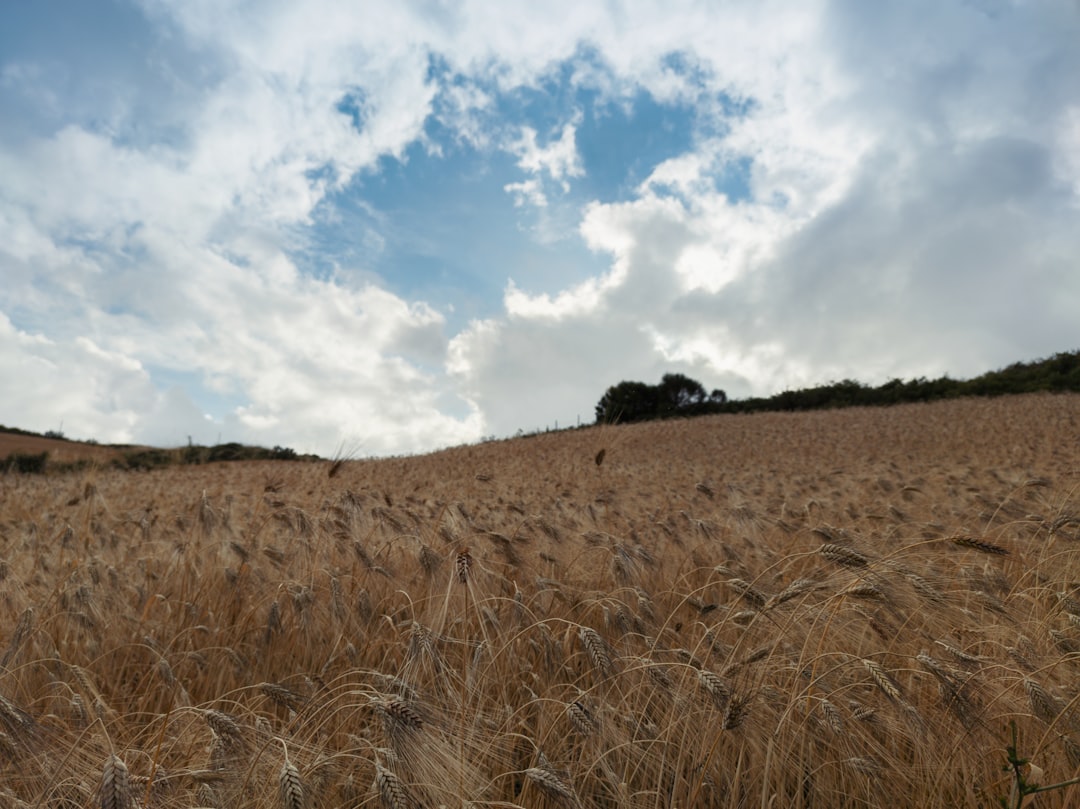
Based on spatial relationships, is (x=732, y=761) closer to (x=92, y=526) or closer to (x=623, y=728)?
(x=623, y=728)

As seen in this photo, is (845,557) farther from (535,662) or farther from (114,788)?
(114,788)

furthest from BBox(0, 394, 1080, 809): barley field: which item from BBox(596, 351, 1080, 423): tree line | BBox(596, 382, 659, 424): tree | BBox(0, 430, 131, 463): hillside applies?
BBox(596, 382, 659, 424): tree

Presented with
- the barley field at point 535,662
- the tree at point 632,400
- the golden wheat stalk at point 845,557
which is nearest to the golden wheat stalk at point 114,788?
the barley field at point 535,662

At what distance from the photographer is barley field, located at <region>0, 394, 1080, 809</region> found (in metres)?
2.06

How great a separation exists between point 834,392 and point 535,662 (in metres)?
43.8

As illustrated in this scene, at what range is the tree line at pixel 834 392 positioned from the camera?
3884 centimetres

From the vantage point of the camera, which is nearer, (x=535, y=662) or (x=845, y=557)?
(x=845, y=557)

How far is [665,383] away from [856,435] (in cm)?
2042

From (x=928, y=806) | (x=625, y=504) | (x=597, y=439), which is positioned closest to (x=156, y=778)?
(x=928, y=806)

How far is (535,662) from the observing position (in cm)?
331

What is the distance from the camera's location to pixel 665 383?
4606cm

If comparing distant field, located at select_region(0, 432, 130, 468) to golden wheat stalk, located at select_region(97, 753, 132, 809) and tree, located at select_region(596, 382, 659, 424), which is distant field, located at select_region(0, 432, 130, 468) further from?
tree, located at select_region(596, 382, 659, 424)

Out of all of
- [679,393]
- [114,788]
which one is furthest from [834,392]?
[114,788]

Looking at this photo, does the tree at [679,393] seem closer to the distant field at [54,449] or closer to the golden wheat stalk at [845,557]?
the distant field at [54,449]
